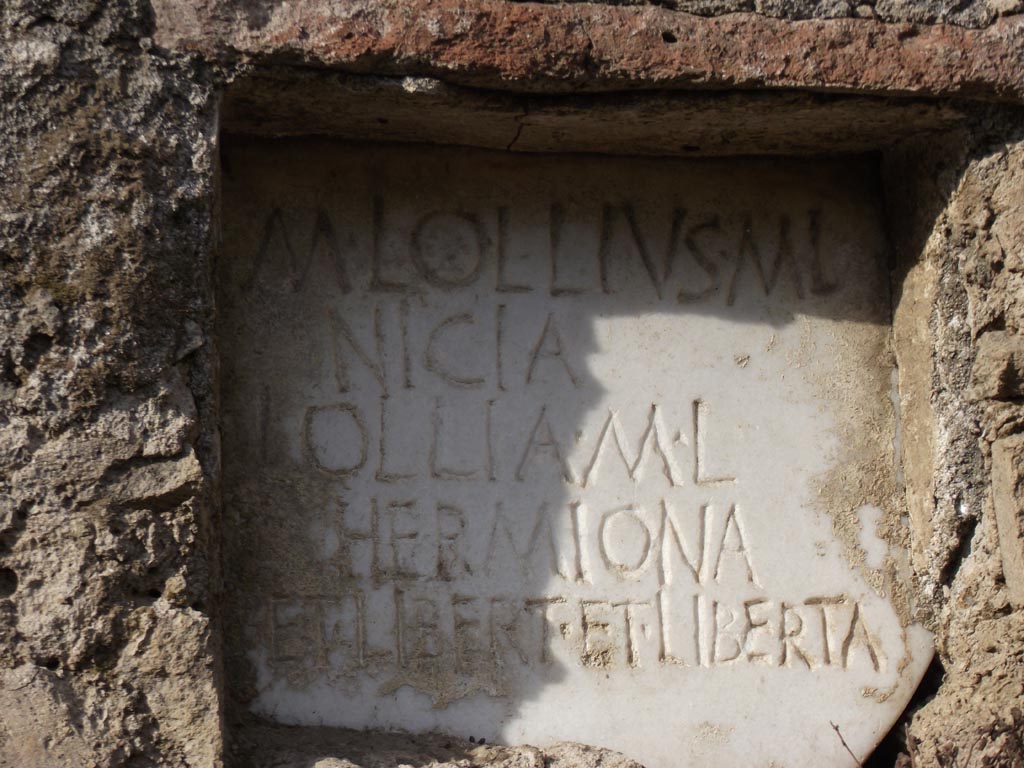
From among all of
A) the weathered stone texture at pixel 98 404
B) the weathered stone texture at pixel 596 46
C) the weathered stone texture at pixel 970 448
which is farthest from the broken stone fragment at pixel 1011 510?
the weathered stone texture at pixel 98 404

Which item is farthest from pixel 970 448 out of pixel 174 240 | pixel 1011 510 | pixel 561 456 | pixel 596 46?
pixel 174 240

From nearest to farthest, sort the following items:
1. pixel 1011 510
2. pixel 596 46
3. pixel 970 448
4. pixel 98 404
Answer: pixel 98 404 < pixel 596 46 < pixel 1011 510 < pixel 970 448

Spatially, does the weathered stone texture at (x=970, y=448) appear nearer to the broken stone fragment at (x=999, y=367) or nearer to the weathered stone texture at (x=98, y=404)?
the broken stone fragment at (x=999, y=367)

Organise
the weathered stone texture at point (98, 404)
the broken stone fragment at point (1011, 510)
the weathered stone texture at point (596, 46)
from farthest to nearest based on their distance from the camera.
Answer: the broken stone fragment at point (1011, 510)
the weathered stone texture at point (596, 46)
the weathered stone texture at point (98, 404)

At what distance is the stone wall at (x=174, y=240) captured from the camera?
2074mm

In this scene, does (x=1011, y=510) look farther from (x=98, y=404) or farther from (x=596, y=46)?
(x=98, y=404)

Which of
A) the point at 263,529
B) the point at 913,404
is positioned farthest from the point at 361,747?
the point at 913,404

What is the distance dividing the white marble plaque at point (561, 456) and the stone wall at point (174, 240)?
20 centimetres

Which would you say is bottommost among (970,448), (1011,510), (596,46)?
(1011,510)

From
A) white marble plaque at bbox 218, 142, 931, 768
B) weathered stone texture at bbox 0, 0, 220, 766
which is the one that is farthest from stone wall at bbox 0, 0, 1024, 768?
white marble plaque at bbox 218, 142, 931, 768

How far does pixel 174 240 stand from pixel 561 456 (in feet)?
2.79

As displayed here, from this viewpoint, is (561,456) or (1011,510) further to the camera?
(561,456)

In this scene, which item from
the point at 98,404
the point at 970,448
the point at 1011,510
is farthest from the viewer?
the point at 970,448

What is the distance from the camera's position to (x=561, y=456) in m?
2.60
